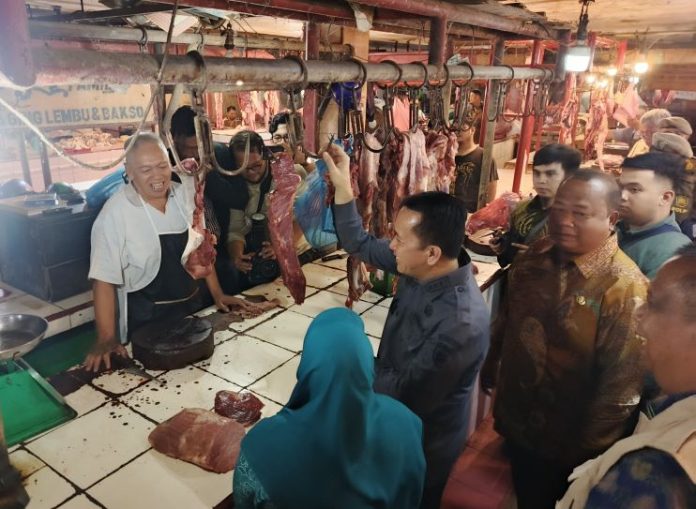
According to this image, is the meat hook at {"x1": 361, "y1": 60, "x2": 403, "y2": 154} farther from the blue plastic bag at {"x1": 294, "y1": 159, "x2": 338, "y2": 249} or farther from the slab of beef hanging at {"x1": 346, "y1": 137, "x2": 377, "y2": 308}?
the blue plastic bag at {"x1": 294, "y1": 159, "x2": 338, "y2": 249}

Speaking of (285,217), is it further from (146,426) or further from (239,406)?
(146,426)

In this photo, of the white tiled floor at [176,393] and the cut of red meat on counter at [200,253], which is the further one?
the cut of red meat on counter at [200,253]

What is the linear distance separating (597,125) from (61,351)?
1043 centimetres

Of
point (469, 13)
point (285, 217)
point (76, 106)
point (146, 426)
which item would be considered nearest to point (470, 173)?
point (469, 13)

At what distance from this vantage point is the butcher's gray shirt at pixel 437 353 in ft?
7.02

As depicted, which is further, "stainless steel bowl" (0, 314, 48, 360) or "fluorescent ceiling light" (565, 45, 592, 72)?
"fluorescent ceiling light" (565, 45, 592, 72)

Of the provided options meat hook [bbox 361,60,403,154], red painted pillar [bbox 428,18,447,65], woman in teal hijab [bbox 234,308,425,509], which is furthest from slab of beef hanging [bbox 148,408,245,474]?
red painted pillar [bbox 428,18,447,65]

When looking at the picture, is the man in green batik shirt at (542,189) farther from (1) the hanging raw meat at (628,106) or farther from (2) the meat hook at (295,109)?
(1) the hanging raw meat at (628,106)

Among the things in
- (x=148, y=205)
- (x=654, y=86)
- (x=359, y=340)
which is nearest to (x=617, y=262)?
(x=359, y=340)

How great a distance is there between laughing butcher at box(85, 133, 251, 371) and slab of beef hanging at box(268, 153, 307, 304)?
1.72 feet

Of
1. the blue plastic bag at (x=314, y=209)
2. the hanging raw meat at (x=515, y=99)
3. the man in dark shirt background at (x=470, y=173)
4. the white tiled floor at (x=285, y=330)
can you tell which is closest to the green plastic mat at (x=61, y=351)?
the white tiled floor at (x=285, y=330)

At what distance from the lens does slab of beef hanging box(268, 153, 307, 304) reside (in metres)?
3.04

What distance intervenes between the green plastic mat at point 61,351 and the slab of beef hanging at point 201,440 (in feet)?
5.50

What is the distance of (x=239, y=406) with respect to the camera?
8.14 feet
